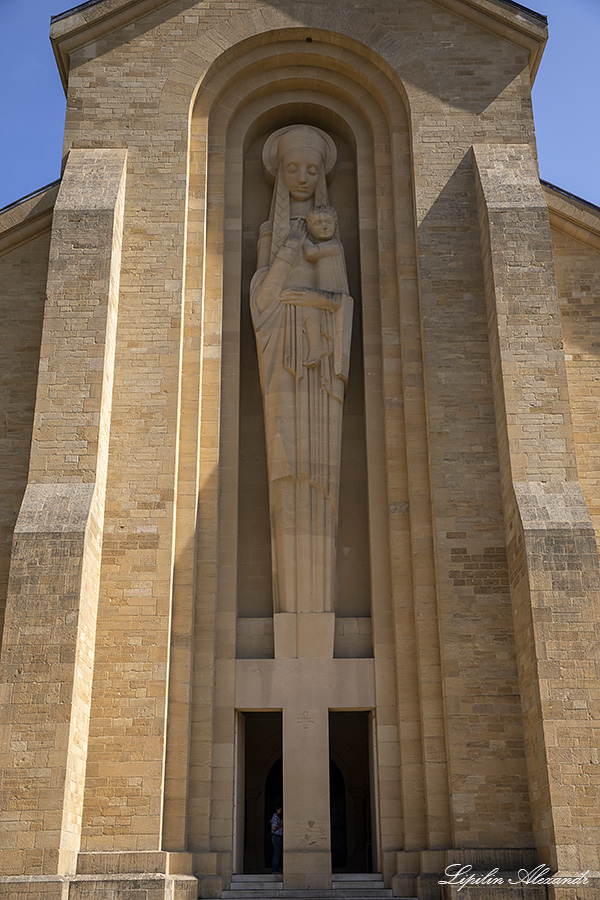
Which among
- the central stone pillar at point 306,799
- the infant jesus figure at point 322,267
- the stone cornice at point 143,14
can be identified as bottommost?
the central stone pillar at point 306,799

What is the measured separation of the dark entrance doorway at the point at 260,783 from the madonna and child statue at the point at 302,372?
184 inches

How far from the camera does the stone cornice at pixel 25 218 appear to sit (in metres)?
15.8

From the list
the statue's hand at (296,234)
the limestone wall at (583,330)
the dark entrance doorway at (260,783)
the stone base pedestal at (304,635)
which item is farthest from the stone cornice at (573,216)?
the dark entrance doorway at (260,783)

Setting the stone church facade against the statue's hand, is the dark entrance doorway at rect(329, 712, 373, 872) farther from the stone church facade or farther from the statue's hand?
the statue's hand

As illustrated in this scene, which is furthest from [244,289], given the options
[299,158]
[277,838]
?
[277,838]

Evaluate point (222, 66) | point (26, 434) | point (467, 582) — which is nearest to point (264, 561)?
point (467, 582)

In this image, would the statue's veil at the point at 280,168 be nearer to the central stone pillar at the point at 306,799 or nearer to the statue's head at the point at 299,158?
the statue's head at the point at 299,158

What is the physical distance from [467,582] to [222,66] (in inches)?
381

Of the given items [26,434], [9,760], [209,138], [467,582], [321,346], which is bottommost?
[9,760]

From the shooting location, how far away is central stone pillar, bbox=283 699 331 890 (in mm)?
12742

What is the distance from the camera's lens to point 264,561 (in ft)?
48.2

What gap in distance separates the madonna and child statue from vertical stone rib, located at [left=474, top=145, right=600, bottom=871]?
241 centimetres

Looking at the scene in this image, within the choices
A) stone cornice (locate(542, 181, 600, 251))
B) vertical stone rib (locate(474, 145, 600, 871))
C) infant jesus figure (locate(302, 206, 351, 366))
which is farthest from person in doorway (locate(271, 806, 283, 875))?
stone cornice (locate(542, 181, 600, 251))

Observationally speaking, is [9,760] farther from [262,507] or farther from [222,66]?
[222,66]
